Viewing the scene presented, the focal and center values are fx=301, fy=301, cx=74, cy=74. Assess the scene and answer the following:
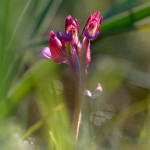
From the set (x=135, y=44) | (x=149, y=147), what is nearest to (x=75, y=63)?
(x=149, y=147)

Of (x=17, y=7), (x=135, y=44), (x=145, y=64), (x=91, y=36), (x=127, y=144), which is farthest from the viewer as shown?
(x=135, y=44)

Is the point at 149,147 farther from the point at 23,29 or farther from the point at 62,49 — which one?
the point at 23,29

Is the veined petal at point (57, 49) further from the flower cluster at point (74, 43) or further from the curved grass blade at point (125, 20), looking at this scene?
the curved grass blade at point (125, 20)

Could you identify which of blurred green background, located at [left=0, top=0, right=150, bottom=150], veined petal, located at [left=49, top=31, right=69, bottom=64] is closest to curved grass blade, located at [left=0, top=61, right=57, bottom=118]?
blurred green background, located at [left=0, top=0, right=150, bottom=150]

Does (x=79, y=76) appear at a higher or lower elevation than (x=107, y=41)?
lower

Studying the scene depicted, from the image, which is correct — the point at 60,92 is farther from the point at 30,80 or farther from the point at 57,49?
the point at 57,49

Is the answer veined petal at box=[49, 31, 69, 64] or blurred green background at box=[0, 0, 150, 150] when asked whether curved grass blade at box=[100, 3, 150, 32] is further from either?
veined petal at box=[49, 31, 69, 64]
